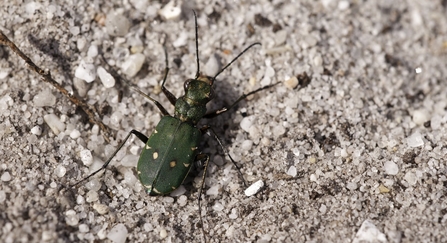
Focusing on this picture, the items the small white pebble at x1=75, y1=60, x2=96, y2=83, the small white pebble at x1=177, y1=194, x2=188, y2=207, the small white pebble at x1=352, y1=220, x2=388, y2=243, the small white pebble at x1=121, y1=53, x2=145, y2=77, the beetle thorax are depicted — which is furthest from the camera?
the small white pebble at x1=121, y1=53, x2=145, y2=77

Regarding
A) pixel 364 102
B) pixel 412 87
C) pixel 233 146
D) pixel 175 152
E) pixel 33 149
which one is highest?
pixel 33 149

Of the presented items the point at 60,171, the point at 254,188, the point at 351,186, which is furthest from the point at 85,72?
the point at 351,186

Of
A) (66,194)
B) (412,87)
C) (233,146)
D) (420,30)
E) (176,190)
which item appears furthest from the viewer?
(420,30)

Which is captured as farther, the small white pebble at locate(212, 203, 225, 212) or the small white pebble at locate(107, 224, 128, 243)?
the small white pebble at locate(212, 203, 225, 212)

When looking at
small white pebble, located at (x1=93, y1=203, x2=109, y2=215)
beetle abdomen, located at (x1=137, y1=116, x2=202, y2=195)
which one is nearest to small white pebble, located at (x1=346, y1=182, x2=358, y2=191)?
beetle abdomen, located at (x1=137, y1=116, x2=202, y2=195)

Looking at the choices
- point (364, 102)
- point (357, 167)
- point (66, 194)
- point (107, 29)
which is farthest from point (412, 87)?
point (66, 194)

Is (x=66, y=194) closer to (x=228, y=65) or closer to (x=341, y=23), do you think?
(x=228, y=65)

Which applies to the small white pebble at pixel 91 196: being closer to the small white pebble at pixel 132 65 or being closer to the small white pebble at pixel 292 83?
the small white pebble at pixel 132 65

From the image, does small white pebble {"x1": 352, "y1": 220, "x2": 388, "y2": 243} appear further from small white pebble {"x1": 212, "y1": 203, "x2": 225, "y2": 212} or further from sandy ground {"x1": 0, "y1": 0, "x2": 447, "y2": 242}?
small white pebble {"x1": 212, "y1": 203, "x2": 225, "y2": 212}
